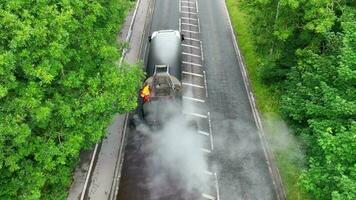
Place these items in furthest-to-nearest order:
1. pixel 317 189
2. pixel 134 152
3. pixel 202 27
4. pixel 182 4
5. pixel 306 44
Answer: pixel 182 4 → pixel 202 27 → pixel 306 44 → pixel 134 152 → pixel 317 189

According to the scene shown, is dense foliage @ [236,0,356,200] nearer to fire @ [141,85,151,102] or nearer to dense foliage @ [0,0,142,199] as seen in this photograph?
fire @ [141,85,151,102]

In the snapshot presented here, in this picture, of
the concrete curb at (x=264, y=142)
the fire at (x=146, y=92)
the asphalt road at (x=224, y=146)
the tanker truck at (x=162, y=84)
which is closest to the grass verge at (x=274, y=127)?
the concrete curb at (x=264, y=142)

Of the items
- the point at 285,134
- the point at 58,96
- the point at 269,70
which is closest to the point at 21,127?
the point at 58,96

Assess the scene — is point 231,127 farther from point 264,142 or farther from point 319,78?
point 319,78

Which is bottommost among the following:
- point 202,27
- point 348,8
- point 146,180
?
point 146,180

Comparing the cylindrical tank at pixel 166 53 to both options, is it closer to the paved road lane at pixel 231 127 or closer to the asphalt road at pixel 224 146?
the asphalt road at pixel 224 146

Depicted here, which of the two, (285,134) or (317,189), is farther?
(285,134)

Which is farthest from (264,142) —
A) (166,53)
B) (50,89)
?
(50,89)

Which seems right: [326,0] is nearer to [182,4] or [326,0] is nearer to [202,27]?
[202,27]
